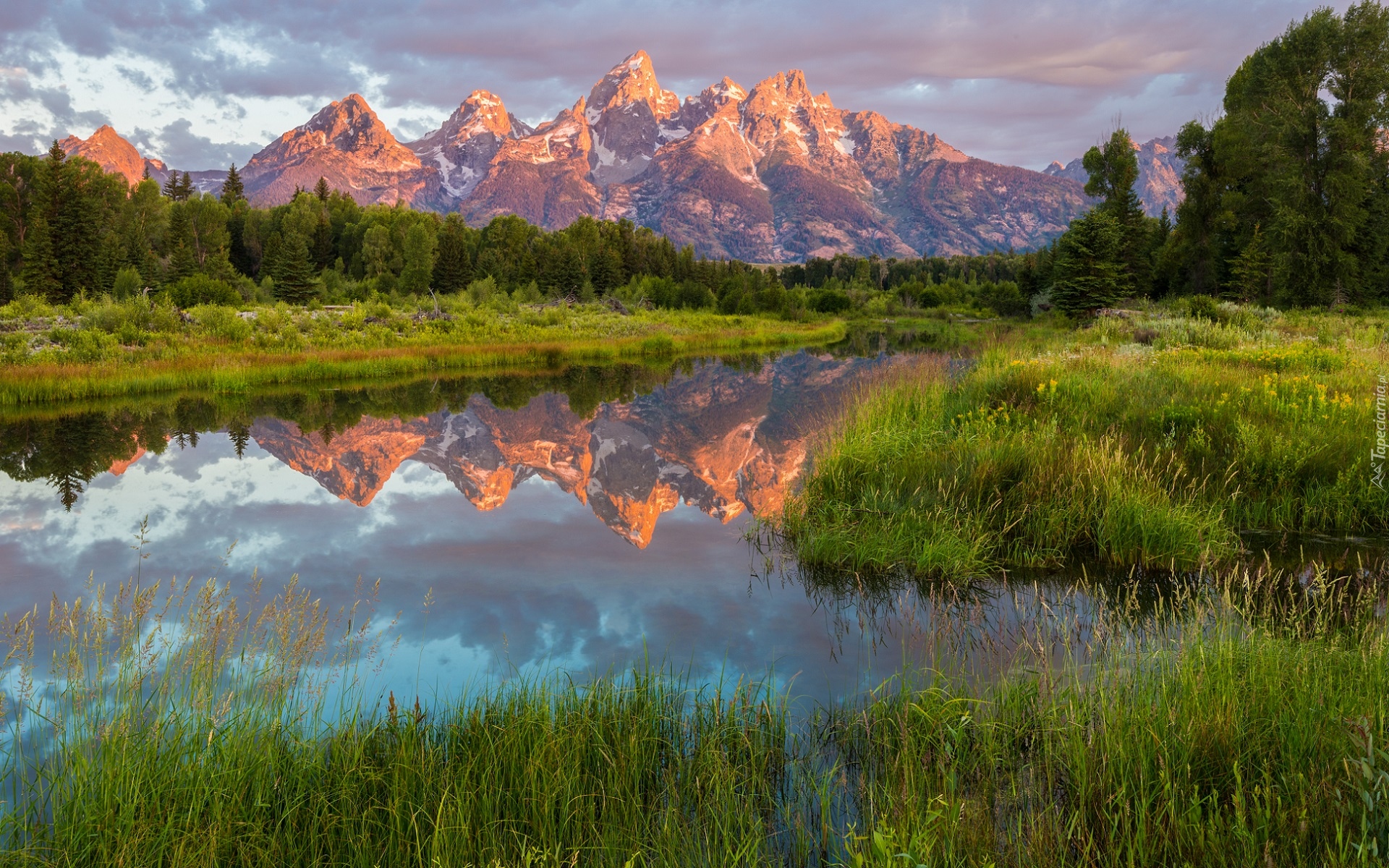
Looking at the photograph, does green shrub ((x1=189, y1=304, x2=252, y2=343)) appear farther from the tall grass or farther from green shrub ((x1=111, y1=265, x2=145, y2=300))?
green shrub ((x1=111, y1=265, x2=145, y2=300))

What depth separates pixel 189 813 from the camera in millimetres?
3127

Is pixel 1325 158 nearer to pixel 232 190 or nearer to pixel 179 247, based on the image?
pixel 179 247

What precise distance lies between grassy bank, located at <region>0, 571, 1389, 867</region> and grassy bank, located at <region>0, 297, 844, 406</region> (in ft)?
65.3

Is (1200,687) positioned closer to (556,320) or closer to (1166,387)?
(1166,387)

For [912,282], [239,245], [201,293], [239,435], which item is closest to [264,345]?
[239,435]

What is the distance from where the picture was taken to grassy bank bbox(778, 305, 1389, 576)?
24.3ft

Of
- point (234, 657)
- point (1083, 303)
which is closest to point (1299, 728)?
point (234, 657)

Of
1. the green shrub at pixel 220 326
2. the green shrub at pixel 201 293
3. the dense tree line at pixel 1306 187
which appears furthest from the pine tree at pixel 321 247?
the dense tree line at pixel 1306 187

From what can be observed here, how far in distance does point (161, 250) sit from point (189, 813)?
3462 inches

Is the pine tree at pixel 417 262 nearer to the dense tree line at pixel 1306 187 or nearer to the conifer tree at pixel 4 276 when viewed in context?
the conifer tree at pixel 4 276

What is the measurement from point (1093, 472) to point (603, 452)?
9.07 m

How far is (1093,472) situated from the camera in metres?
7.98

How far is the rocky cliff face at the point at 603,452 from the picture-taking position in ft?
37.4

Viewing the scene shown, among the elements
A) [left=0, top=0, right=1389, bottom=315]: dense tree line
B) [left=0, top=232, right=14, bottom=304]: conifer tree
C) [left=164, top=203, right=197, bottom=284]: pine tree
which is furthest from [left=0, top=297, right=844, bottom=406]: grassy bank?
[left=0, top=232, right=14, bottom=304]: conifer tree
